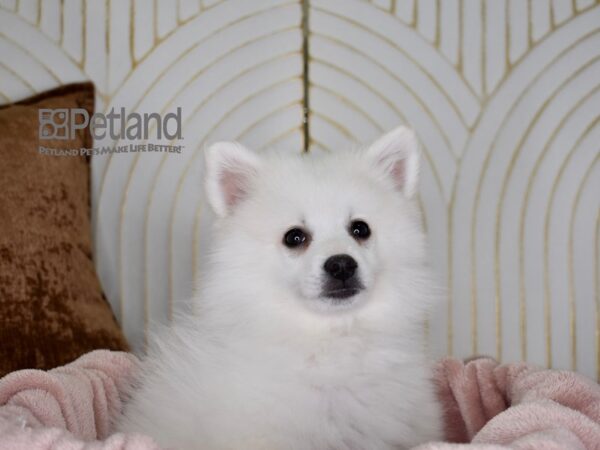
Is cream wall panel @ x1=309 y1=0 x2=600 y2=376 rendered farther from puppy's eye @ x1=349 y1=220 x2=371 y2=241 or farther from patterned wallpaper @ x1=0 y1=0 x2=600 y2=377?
puppy's eye @ x1=349 y1=220 x2=371 y2=241

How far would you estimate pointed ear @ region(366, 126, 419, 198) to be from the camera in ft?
6.81

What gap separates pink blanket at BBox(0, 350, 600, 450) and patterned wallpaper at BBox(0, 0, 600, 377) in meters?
0.70

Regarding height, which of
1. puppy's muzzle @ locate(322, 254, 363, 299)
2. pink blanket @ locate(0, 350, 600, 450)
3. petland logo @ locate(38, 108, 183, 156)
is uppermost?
petland logo @ locate(38, 108, 183, 156)

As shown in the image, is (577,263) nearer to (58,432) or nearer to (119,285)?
(119,285)

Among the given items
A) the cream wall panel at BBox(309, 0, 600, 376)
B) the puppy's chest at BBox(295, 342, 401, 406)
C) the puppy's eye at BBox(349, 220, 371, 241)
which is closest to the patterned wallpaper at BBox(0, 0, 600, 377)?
the cream wall panel at BBox(309, 0, 600, 376)

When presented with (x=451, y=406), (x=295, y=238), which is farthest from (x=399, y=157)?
(x=451, y=406)

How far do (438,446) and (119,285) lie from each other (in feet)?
5.99

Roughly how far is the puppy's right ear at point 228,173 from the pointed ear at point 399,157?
1.08 ft

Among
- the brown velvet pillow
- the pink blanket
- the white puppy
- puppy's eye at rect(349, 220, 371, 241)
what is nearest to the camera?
the pink blanket

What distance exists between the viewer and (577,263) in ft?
9.42

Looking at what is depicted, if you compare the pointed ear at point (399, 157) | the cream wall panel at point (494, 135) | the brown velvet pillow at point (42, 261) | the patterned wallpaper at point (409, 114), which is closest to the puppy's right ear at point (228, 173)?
the pointed ear at point (399, 157)

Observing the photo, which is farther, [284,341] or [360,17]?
[360,17]

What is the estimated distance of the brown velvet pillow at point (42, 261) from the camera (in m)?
2.25

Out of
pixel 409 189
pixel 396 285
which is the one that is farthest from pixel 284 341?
pixel 409 189
